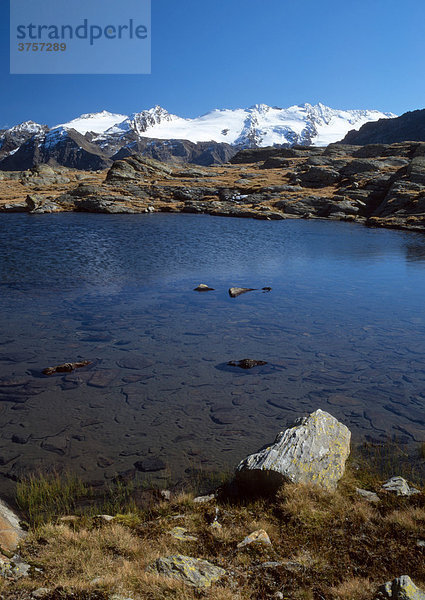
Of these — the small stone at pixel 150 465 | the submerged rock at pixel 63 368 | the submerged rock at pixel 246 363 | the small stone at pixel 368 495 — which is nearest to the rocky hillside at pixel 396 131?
the submerged rock at pixel 246 363

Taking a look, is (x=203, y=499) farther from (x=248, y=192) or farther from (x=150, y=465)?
(x=248, y=192)

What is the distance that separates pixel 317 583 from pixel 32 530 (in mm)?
4879

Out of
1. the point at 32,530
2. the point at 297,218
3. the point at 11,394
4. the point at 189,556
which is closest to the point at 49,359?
the point at 11,394

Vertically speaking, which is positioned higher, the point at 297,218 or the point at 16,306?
the point at 297,218

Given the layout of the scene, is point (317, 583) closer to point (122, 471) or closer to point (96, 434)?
point (122, 471)

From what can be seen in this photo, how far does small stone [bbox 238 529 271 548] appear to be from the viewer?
6.61m

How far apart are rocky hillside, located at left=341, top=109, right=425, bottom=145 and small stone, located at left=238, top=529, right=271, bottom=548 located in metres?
189

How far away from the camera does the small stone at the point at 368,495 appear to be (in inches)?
306

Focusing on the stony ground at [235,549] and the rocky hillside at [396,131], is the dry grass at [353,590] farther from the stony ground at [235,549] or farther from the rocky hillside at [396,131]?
the rocky hillside at [396,131]

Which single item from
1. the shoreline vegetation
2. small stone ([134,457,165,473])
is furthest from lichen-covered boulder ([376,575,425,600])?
small stone ([134,457,165,473])

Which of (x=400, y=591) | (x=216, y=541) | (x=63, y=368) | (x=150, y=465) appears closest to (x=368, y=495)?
(x=400, y=591)

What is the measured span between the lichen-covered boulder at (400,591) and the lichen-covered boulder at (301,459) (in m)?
2.55

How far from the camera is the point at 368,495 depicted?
7.96 m

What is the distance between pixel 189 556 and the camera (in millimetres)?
6297
